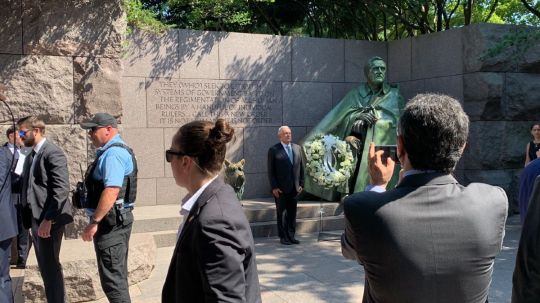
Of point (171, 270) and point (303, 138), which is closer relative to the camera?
point (171, 270)

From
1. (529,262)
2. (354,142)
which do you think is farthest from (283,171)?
Result: (529,262)

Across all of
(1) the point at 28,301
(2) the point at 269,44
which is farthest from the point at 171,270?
(2) the point at 269,44

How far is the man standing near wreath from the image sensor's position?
32.9 feet

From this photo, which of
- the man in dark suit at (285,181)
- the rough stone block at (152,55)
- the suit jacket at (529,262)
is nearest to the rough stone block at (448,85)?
the man in dark suit at (285,181)

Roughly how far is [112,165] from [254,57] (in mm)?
7744

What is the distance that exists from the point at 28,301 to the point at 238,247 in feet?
13.0

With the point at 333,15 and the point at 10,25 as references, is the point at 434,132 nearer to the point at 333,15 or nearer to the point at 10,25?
the point at 10,25

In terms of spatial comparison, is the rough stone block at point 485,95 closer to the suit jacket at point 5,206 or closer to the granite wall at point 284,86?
the granite wall at point 284,86

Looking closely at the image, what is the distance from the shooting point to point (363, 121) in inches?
404

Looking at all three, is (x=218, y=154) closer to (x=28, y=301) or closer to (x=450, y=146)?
(x=450, y=146)

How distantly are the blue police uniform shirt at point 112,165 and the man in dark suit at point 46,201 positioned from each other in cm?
49

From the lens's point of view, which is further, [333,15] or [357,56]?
[333,15]

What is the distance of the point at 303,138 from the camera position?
430 inches

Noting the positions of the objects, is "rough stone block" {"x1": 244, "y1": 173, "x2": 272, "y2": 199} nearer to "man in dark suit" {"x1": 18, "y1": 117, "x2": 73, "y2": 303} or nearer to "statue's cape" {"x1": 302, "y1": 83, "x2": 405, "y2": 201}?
"statue's cape" {"x1": 302, "y1": 83, "x2": 405, "y2": 201}
